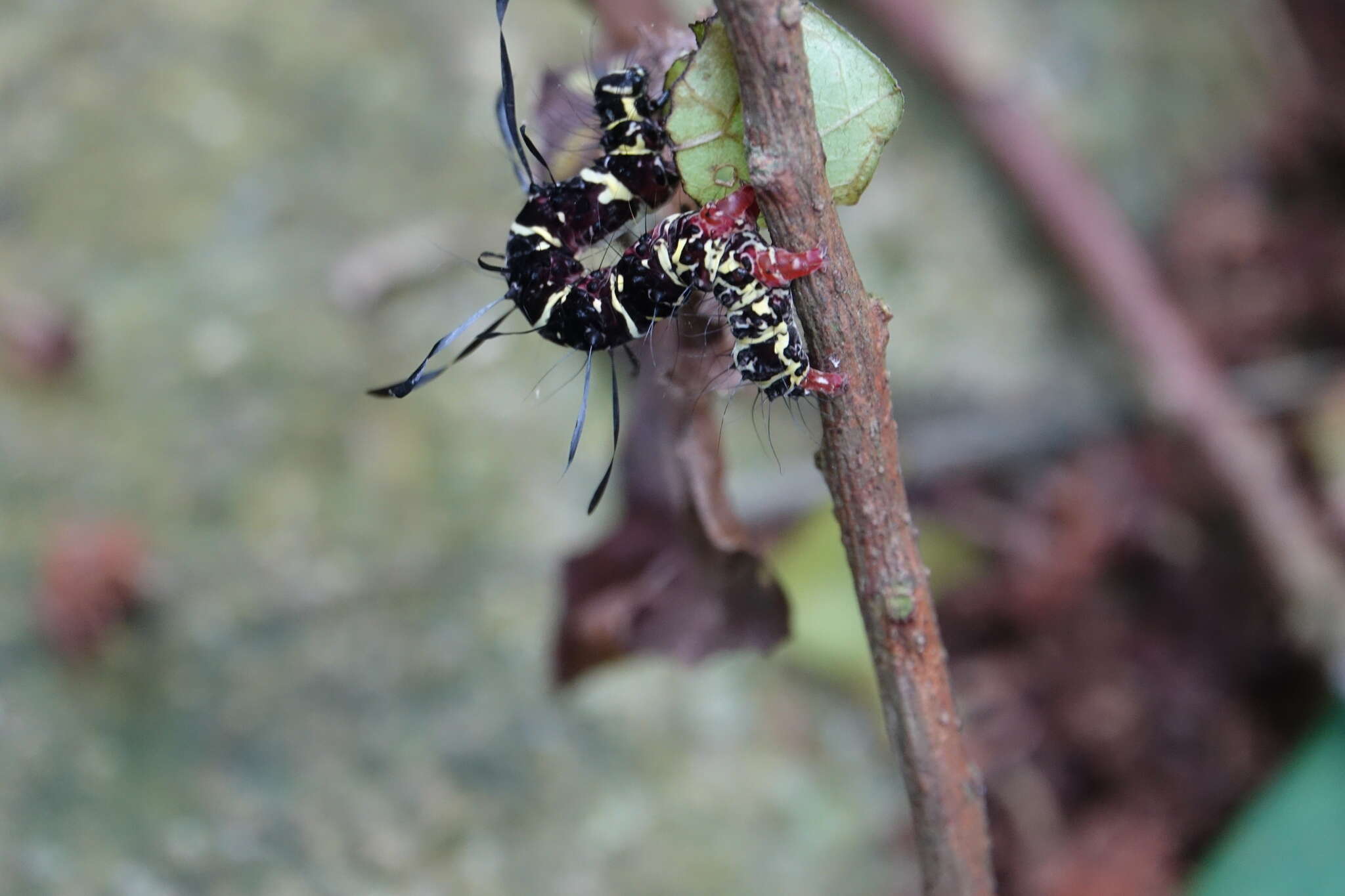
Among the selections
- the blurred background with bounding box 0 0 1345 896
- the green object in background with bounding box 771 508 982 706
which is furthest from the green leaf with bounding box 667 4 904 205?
the green object in background with bounding box 771 508 982 706

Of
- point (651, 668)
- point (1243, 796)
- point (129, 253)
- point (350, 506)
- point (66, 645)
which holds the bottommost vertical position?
point (1243, 796)

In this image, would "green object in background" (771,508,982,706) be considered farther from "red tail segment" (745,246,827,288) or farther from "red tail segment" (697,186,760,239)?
"red tail segment" (745,246,827,288)

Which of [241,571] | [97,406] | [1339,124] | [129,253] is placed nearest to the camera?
[241,571]

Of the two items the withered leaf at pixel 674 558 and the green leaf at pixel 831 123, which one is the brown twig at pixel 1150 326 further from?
the green leaf at pixel 831 123

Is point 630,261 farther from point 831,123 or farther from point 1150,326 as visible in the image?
point 1150,326

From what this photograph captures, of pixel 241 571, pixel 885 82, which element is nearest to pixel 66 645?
pixel 241 571

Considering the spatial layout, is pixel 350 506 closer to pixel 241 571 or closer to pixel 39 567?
pixel 241 571

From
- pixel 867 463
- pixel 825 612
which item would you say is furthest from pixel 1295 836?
pixel 867 463
